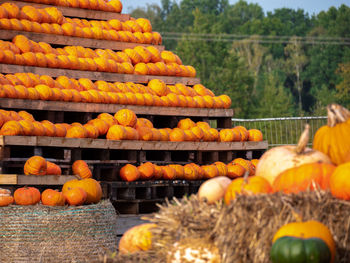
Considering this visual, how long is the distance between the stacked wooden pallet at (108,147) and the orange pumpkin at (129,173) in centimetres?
7

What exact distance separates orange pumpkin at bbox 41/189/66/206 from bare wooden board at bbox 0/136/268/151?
2.86 feet

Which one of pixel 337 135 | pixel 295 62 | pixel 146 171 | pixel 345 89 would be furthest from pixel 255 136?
pixel 295 62

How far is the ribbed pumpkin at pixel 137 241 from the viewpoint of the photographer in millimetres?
3916

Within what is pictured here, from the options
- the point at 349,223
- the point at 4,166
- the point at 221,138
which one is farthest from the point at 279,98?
Result: the point at 349,223

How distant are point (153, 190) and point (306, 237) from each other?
549cm

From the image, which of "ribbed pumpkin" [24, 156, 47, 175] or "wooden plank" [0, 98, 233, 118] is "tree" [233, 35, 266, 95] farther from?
"ribbed pumpkin" [24, 156, 47, 175]

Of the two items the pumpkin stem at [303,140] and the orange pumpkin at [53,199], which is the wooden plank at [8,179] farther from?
the pumpkin stem at [303,140]

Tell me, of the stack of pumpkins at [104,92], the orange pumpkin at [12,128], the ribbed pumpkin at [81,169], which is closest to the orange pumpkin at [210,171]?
the stack of pumpkins at [104,92]

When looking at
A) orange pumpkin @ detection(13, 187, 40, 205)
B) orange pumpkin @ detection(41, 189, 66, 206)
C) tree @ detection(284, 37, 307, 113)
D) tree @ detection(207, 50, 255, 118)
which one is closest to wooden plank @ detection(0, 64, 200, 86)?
orange pumpkin @ detection(13, 187, 40, 205)

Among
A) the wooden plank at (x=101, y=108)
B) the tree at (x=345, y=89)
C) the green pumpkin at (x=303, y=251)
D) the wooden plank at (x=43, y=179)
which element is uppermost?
the tree at (x=345, y=89)

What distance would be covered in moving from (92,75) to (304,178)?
6.11 meters

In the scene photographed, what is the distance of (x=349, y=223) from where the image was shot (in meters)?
3.22

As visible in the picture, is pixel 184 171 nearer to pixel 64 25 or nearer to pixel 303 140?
pixel 64 25

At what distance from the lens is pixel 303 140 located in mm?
3648
